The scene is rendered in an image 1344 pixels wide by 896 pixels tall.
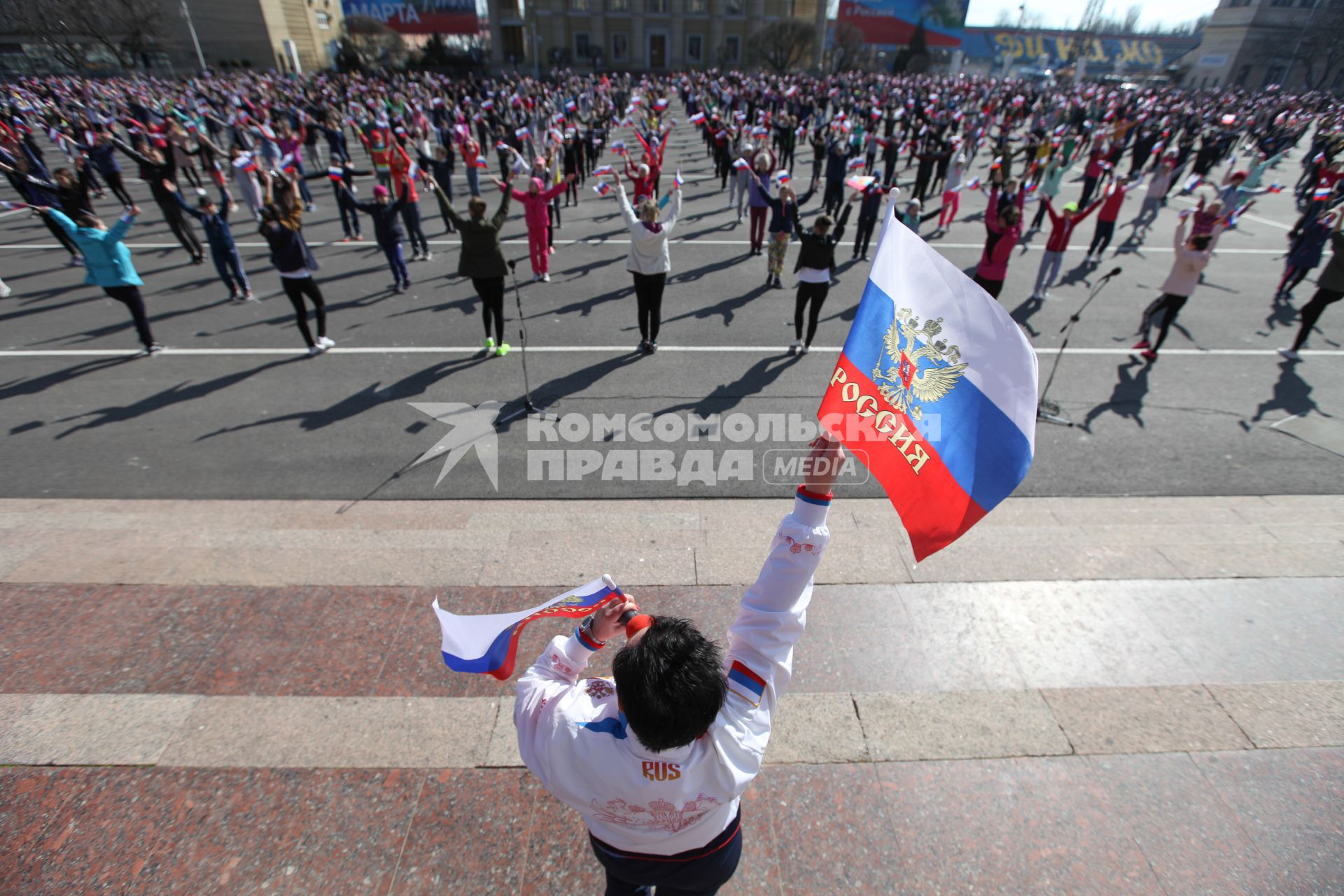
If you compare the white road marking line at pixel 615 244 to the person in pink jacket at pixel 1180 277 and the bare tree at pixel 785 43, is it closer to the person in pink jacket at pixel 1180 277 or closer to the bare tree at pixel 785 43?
the person in pink jacket at pixel 1180 277

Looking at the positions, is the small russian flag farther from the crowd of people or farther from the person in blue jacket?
the person in blue jacket

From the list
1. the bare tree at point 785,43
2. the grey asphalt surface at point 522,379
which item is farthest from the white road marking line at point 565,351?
the bare tree at point 785,43

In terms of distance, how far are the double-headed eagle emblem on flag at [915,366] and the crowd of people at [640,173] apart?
61 centimetres

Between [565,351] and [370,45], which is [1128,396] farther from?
[370,45]

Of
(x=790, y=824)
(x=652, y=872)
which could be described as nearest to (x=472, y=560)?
(x=790, y=824)

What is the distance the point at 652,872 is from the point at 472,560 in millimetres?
3263

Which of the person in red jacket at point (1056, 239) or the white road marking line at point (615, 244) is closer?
the person in red jacket at point (1056, 239)

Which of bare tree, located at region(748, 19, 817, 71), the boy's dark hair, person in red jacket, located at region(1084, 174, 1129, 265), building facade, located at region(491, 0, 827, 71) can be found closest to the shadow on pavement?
person in red jacket, located at region(1084, 174, 1129, 265)

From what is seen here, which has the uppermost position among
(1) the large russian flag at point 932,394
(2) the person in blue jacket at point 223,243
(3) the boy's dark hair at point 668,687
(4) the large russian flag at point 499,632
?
(1) the large russian flag at point 932,394

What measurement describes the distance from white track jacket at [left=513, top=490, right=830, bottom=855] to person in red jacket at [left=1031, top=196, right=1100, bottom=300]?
10451 millimetres

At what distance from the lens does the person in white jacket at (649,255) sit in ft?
26.6

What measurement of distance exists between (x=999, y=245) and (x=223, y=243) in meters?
12.1

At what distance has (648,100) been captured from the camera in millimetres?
29719

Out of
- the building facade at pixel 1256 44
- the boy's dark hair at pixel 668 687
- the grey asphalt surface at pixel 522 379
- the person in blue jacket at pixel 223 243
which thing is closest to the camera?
the boy's dark hair at pixel 668 687
